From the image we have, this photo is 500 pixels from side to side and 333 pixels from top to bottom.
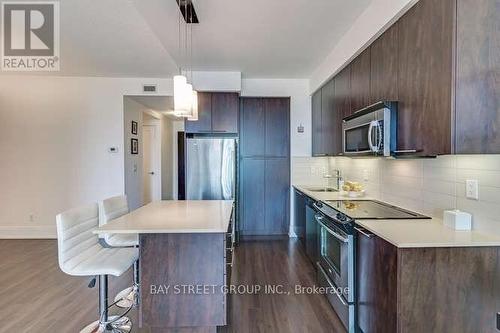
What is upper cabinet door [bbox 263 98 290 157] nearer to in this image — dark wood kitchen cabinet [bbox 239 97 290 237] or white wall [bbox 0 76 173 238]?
dark wood kitchen cabinet [bbox 239 97 290 237]

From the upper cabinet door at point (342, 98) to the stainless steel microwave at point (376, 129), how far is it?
456mm

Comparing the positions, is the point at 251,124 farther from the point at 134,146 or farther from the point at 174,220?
the point at 174,220

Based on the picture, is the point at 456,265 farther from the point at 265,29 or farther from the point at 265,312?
the point at 265,29

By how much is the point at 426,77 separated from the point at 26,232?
5.82 m

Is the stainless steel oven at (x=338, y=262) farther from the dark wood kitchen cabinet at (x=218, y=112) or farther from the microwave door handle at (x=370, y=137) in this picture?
the dark wood kitchen cabinet at (x=218, y=112)

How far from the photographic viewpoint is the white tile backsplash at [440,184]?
5.80 ft

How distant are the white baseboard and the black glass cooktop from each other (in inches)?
179

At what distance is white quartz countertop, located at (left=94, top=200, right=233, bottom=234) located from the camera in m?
2.02

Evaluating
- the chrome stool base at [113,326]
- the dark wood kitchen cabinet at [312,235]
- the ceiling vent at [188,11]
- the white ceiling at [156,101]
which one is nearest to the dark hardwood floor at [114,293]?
the chrome stool base at [113,326]

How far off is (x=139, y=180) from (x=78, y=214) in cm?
352

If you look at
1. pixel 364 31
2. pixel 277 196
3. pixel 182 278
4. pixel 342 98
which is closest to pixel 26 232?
pixel 277 196

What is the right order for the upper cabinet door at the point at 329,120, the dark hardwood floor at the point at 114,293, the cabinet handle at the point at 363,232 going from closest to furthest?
the cabinet handle at the point at 363,232 < the dark hardwood floor at the point at 114,293 < the upper cabinet door at the point at 329,120

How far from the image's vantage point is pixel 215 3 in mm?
2555

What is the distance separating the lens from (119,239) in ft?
8.57
